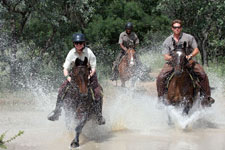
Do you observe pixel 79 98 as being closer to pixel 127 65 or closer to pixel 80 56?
pixel 80 56

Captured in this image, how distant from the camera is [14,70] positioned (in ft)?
59.0

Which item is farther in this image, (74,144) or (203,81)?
(203,81)

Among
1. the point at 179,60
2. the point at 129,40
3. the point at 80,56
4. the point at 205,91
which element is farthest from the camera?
the point at 129,40

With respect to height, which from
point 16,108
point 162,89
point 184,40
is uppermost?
point 184,40

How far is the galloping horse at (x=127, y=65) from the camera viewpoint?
60.1 ft

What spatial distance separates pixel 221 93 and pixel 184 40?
20.2ft

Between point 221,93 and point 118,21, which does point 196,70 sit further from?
point 118,21

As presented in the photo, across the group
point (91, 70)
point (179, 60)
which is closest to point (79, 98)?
point (91, 70)

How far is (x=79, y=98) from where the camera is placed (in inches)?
356

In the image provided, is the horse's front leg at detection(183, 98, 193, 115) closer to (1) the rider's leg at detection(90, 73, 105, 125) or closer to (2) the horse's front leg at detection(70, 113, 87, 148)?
(1) the rider's leg at detection(90, 73, 105, 125)

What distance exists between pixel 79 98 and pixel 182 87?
2.86 meters

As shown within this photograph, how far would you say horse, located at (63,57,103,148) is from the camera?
8.62 metres

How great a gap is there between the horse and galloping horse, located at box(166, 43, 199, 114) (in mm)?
2280

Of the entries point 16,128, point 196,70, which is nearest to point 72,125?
point 16,128
